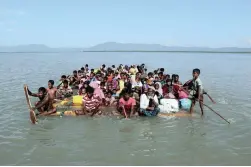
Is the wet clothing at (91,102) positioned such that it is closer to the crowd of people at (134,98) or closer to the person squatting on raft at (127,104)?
the crowd of people at (134,98)

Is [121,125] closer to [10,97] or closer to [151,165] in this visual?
[151,165]

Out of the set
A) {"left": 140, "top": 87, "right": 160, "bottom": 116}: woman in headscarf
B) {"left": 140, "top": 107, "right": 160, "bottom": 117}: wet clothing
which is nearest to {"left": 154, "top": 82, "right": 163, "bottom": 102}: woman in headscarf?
{"left": 140, "top": 87, "right": 160, "bottom": 116}: woman in headscarf

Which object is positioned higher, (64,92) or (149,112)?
(64,92)

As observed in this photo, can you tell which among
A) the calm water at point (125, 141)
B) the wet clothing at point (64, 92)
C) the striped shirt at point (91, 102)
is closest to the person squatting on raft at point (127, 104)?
the calm water at point (125, 141)

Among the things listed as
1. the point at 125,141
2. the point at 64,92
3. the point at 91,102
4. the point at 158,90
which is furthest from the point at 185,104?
the point at 64,92

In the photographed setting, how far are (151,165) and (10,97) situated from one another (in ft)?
37.1

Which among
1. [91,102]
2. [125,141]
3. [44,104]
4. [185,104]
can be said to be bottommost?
[125,141]

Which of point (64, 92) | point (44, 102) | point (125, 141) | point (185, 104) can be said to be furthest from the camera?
point (64, 92)

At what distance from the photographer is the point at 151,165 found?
719 centimetres

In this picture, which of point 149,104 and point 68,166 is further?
point 149,104

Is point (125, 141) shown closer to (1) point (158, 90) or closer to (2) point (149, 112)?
(2) point (149, 112)

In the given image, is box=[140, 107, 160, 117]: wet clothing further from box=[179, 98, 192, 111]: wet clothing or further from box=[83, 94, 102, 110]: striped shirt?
box=[83, 94, 102, 110]: striped shirt

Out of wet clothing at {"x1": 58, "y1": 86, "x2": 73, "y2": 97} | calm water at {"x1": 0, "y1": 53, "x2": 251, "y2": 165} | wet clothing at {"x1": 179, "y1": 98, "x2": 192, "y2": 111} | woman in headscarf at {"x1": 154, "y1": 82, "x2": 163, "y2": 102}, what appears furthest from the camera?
wet clothing at {"x1": 58, "y1": 86, "x2": 73, "y2": 97}

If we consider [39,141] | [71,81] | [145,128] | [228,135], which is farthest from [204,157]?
[71,81]
